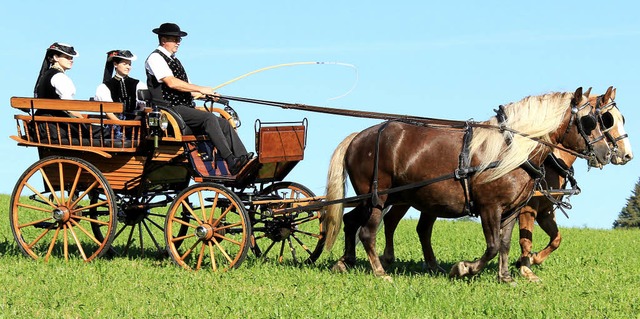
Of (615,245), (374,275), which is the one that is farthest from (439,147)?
(615,245)

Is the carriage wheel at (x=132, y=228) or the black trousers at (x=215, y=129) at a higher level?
the black trousers at (x=215, y=129)

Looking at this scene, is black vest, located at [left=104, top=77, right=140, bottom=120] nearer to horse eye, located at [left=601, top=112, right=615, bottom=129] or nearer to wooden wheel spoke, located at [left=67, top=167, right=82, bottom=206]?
wooden wheel spoke, located at [left=67, top=167, right=82, bottom=206]

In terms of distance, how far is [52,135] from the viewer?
11320 millimetres

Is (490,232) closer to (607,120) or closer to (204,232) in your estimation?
(607,120)

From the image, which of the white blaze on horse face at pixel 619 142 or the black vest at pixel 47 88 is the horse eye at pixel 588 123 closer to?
the white blaze on horse face at pixel 619 142

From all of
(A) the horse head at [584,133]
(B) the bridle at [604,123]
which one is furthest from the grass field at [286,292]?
(B) the bridle at [604,123]

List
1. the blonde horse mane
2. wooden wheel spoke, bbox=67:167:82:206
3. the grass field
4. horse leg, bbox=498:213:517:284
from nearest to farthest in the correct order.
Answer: the grass field, the blonde horse mane, horse leg, bbox=498:213:517:284, wooden wheel spoke, bbox=67:167:82:206

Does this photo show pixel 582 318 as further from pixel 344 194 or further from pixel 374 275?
pixel 344 194

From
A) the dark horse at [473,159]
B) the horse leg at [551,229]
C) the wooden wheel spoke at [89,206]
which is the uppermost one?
the dark horse at [473,159]

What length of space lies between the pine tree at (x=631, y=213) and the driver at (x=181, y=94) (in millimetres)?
39212

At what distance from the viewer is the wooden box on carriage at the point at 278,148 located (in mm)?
10469

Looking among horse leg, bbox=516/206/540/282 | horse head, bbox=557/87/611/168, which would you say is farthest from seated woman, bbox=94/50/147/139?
horse head, bbox=557/87/611/168

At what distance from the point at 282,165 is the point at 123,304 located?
9.77 feet

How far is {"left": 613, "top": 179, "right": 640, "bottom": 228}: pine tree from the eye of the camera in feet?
154
